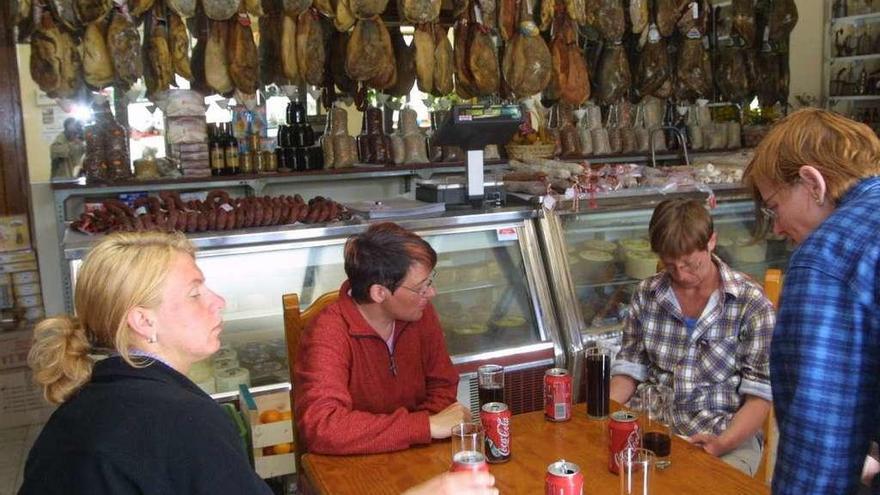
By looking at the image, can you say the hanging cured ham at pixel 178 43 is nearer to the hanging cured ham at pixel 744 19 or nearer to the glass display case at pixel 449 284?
the glass display case at pixel 449 284

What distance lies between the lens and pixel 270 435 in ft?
9.78

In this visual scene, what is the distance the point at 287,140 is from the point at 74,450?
4630mm

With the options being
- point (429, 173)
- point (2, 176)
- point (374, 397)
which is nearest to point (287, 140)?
point (429, 173)

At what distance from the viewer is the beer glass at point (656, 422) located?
6.95 ft

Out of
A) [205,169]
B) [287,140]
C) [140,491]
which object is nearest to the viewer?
[140,491]

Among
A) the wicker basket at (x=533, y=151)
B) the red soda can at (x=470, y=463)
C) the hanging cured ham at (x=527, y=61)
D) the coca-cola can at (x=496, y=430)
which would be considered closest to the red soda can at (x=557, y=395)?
the coca-cola can at (x=496, y=430)

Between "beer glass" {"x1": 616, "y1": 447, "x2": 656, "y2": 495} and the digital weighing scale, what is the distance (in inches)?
75.8

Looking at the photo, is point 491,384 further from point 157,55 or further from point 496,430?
point 157,55

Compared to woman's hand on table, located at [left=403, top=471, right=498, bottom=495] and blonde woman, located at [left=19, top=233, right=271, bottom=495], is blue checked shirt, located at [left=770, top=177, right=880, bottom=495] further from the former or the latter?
blonde woman, located at [left=19, top=233, right=271, bottom=495]

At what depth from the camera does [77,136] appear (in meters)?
5.51

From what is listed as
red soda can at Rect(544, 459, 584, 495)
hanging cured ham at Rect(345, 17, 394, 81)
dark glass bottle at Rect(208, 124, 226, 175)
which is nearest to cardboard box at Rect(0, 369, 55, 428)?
dark glass bottle at Rect(208, 124, 226, 175)

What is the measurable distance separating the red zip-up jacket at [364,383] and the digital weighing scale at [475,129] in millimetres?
1023

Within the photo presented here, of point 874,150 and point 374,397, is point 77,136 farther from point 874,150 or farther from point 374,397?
point 874,150

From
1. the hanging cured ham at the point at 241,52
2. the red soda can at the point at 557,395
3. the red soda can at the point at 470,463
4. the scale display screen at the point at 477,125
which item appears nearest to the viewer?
the red soda can at the point at 470,463
